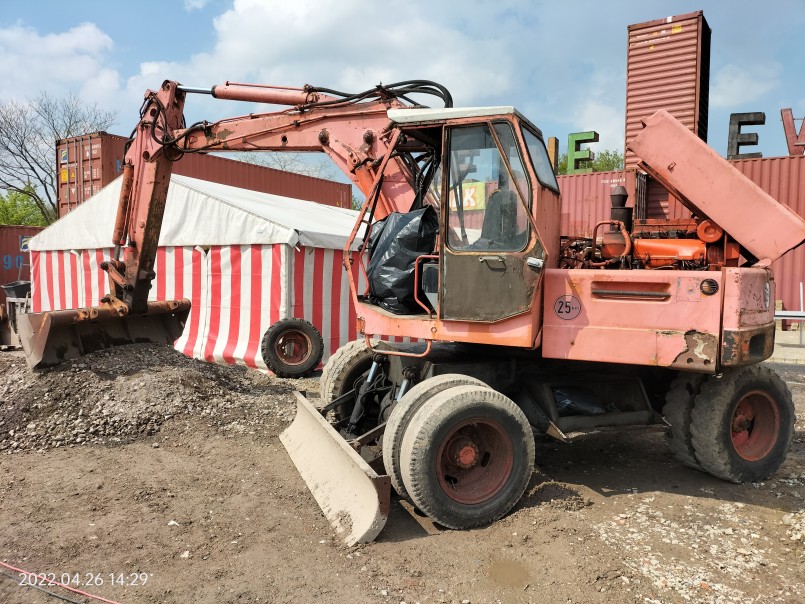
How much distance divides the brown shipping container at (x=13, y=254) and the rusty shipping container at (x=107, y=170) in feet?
10.3

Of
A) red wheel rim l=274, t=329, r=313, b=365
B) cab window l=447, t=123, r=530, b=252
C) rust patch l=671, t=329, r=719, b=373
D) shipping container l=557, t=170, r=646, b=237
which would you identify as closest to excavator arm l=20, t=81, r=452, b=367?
cab window l=447, t=123, r=530, b=252

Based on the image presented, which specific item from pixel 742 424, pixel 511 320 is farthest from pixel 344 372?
pixel 742 424

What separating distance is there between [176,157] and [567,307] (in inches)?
192

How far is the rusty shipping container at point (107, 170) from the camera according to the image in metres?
14.8

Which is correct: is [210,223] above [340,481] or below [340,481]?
above

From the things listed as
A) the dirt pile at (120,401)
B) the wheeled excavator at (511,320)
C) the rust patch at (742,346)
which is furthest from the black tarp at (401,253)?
the dirt pile at (120,401)

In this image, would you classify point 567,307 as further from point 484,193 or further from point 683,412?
point 683,412

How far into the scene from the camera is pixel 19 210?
3612cm

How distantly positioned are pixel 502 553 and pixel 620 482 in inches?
66.9

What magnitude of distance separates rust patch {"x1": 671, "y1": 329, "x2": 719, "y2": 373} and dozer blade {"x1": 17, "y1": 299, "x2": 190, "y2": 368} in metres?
5.84

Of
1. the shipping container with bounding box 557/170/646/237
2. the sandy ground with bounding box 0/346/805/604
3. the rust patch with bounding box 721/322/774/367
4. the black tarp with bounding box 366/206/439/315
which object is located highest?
the shipping container with bounding box 557/170/646/237

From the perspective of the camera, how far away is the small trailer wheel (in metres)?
8.66

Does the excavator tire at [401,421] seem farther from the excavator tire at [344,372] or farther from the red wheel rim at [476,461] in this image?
the excavator tire at [344,372]

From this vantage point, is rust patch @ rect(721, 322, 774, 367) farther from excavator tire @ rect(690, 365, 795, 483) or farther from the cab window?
the cab window
